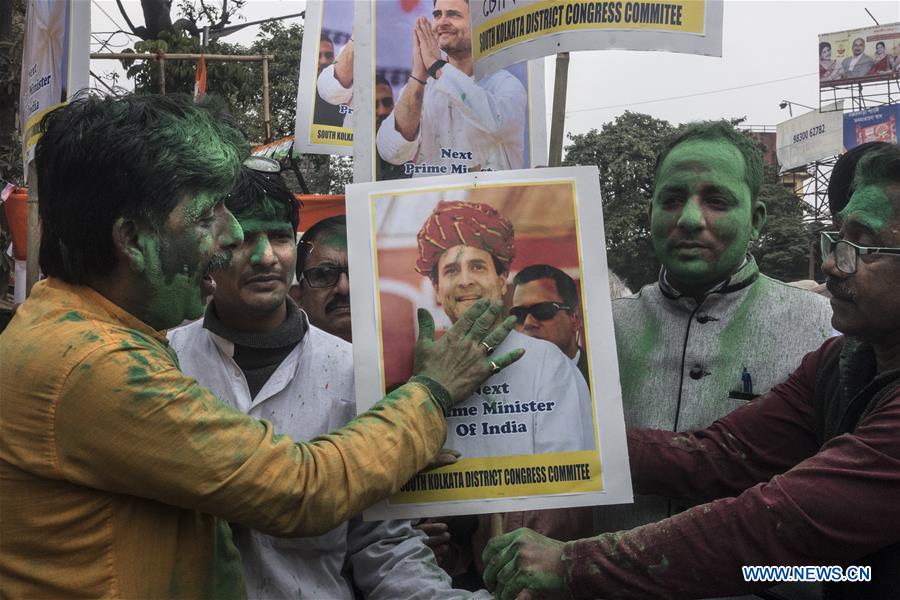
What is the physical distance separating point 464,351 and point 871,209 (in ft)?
3.27

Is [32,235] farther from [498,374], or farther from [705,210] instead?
[705,210]

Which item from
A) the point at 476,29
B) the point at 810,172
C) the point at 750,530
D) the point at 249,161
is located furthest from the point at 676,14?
the point at 810,172

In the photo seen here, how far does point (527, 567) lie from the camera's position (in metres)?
2.06

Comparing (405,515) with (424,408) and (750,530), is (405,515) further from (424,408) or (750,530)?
(750,530)

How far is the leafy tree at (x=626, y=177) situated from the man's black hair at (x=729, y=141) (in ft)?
71.7

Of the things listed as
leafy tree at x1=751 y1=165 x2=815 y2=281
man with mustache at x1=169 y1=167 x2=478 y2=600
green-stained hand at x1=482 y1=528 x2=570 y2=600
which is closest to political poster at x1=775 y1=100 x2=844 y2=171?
leafy tree at x1=751 y1=165 x2=815 y2=281

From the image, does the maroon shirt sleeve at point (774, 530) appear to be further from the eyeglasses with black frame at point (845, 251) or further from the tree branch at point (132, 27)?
the tree branch at point (132, 27)

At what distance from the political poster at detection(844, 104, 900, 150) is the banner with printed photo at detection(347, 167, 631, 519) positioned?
3629cm

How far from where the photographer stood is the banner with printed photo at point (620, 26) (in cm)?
240

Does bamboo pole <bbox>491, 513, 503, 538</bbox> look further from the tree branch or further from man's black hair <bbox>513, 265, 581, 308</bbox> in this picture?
the tree branch

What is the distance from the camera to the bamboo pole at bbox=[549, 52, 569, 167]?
96.0 inches

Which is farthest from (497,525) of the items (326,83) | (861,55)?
(861,55)

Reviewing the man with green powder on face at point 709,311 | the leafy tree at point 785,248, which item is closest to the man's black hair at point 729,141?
the man with green powder on face at point 709,311

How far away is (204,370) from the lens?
2311 mm
